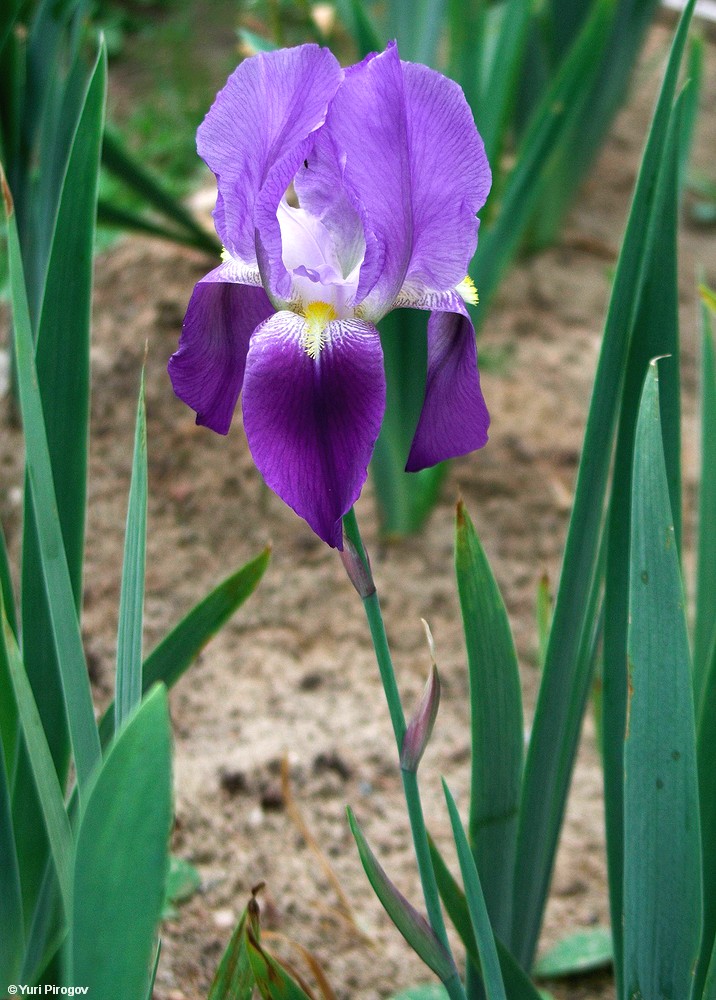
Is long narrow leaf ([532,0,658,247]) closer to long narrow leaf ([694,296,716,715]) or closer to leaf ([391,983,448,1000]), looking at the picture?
long narrow leaf ([694,296,716,715])

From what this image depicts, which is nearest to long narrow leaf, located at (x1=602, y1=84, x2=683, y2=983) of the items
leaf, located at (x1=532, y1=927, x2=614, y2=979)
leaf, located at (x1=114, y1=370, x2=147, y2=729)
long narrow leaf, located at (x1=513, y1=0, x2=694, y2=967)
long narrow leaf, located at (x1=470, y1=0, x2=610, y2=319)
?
long narrow leaf, located at (x1=513, y1=0, x2=694, y2=967)

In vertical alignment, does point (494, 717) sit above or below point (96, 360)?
above

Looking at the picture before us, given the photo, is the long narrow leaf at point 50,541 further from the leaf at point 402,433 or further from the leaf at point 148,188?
the leaf at point 148,188

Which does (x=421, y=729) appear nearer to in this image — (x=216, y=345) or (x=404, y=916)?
(x=404, y=916)

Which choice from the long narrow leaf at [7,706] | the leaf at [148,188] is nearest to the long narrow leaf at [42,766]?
the long narrow leaf at [7,706]

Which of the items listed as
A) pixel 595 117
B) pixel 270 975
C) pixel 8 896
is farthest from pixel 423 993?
pixel 595 117

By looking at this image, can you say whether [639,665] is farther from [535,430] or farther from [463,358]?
[535,430]

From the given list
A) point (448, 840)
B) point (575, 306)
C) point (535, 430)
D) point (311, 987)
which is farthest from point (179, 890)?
point (575, 306)
